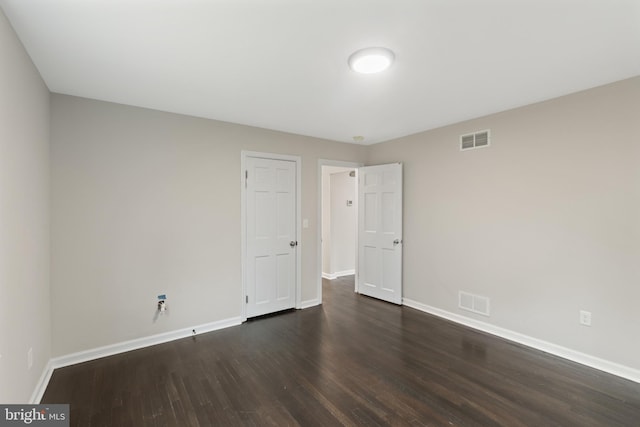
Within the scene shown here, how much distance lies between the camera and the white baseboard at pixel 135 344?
2.70 metres

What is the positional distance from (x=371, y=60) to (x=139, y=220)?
275 cm

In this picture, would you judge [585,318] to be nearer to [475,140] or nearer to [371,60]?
[475,140]

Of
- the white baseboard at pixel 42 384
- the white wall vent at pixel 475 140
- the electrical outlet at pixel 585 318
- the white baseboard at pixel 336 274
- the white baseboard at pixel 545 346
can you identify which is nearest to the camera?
the white baseboard at pixel 42 384

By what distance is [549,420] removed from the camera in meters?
1.98

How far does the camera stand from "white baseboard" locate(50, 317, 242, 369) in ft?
8.84

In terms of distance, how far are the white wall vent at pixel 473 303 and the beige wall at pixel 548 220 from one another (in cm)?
6

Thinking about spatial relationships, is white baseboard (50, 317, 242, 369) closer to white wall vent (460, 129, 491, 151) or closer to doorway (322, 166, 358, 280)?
doorway (322, 166, 358, 280)

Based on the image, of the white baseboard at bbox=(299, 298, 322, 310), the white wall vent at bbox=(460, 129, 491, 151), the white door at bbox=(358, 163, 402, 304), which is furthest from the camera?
the white door at bbox=(358, 163, 402, 304)

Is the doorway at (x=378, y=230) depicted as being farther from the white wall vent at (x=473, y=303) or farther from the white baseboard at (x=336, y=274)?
the white baseboard at (x=336, y=274)

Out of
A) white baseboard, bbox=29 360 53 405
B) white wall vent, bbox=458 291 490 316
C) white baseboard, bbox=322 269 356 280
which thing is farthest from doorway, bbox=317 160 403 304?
white baseboard, bbox=29 360 53 405

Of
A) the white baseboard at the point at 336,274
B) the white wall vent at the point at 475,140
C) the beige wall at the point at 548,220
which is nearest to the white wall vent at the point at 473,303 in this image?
the beige wall at the point at 548,220

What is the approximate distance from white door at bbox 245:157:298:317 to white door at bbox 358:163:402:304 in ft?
4.26

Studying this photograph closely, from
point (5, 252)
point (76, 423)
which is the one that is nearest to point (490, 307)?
point (76, 423)

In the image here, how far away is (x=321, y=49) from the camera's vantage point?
77.4 inches
